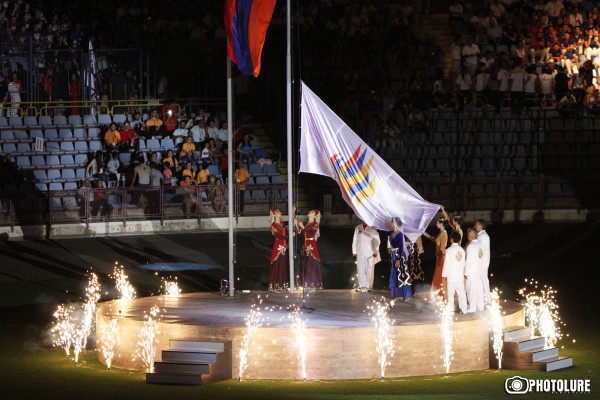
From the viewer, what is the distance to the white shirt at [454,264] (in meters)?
21.3

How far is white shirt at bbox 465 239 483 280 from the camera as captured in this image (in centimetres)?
2145

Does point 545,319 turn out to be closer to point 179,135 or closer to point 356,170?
point 356,170

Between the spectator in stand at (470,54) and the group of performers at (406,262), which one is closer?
the group of performers at (406,262)

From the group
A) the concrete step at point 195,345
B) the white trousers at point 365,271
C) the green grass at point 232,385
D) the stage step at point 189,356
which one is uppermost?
the white trousers at point 365,271

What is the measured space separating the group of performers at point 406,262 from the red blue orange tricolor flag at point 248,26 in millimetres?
3315

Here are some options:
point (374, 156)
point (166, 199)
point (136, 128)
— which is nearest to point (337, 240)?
point (166, 199)

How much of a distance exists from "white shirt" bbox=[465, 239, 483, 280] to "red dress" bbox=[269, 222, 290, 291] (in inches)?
168

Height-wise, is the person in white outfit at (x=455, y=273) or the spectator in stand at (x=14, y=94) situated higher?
the spectator in stand at (x=14, y=94)

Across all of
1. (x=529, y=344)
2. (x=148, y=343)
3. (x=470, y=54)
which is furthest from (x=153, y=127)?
(x=529, y=344)

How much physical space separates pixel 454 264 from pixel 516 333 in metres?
1.57

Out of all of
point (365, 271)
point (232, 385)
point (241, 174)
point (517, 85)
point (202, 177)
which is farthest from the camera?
point (517, 85)

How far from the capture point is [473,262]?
847 inches

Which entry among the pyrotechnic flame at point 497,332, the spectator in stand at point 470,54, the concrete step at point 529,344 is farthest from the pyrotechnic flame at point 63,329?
the spectator in stand at point 470,54

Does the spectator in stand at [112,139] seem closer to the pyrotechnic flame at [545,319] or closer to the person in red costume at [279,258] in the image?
the person in red costume at [279,258]
